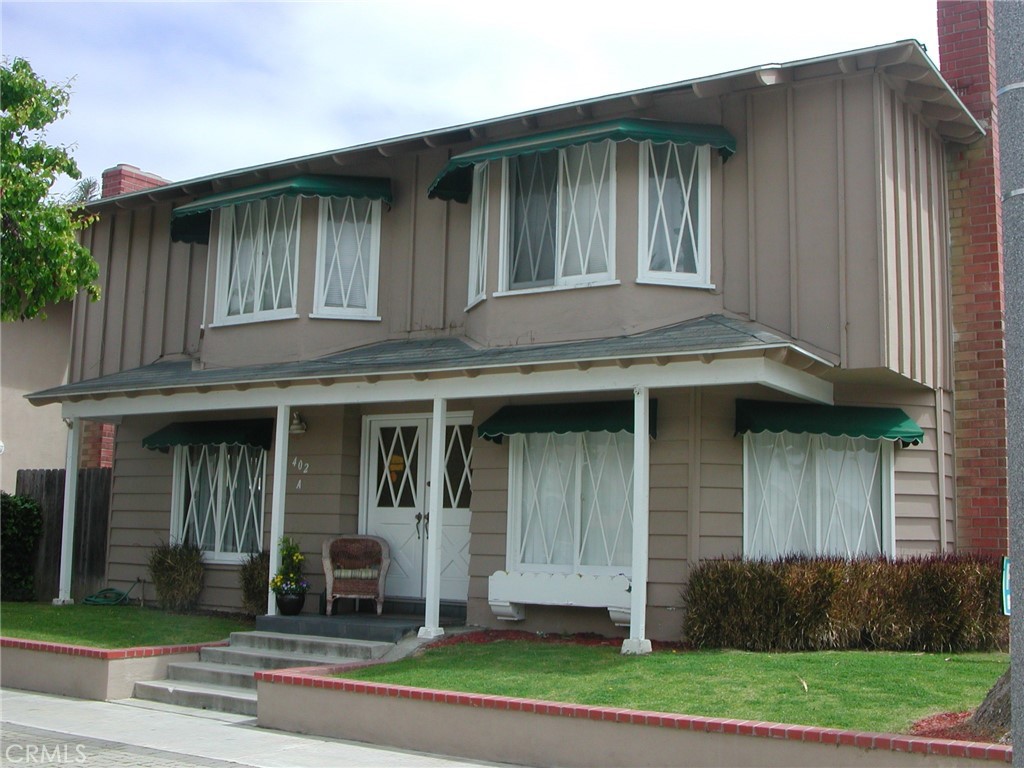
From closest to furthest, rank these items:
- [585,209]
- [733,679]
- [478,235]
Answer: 1. [733,679]
2. [585,209]
3. [478,235]

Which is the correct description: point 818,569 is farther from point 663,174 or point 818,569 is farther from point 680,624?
point 663,174

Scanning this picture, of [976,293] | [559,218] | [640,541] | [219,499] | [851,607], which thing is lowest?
[851,607]

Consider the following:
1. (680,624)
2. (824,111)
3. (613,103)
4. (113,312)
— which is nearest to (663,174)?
(613,103)

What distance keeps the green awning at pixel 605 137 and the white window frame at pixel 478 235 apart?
1.16 ft

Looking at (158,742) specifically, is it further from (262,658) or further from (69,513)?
(69,513)

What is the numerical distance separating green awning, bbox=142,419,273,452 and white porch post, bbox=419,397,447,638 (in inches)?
152

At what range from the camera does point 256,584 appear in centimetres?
1443

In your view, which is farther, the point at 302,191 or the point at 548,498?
the point at 302,191

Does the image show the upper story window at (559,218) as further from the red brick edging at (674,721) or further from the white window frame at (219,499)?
the red brick edging at (674,721)

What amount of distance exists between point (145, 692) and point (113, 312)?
7720 millimetres

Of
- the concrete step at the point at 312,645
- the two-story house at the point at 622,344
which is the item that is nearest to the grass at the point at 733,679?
the concrete step at the point at 312,645

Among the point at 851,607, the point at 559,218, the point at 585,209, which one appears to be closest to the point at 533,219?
the point at 559,218

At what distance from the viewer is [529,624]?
12516 millimetres

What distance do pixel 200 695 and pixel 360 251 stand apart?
609cm
